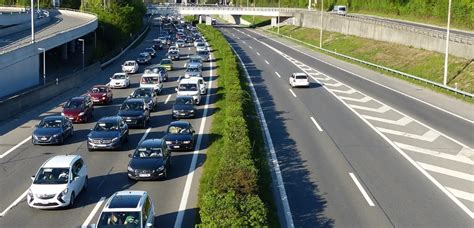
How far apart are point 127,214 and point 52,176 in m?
5.15

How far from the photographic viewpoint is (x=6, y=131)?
32.5 m

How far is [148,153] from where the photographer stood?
23953mm

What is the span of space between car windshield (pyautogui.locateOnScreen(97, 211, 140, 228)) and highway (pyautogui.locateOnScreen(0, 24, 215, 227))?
1.88 metres

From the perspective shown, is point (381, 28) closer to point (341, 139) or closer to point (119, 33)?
point (119, 33)

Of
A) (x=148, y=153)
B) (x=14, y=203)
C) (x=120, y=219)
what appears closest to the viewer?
(x=120, y=219)

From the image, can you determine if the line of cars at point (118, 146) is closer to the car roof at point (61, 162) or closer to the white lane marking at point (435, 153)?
the car roof at point (61, 162)

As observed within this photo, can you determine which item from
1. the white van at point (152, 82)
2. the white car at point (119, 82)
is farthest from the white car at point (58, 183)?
the white car at point (119, 82)

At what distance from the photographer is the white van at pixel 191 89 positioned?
133 feet

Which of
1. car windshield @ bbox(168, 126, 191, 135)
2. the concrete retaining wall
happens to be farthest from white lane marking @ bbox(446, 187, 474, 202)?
the concrete retaining wall

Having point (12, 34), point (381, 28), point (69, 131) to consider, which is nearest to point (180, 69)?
point (12, 34)

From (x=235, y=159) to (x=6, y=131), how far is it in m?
17.4

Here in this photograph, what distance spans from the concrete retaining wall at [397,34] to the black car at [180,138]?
3150 cm

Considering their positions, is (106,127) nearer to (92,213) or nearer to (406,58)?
(92,213)

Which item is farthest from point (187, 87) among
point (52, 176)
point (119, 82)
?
point (52, 176)
